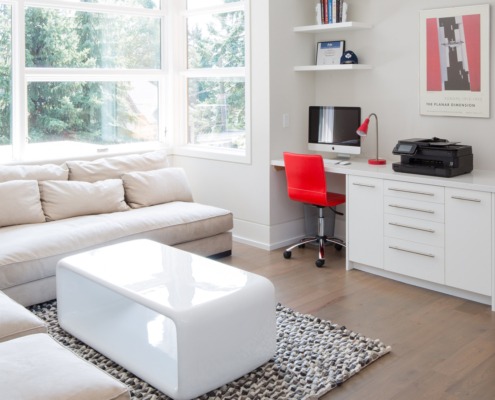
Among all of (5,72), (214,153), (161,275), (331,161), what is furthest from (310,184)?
(5,72)

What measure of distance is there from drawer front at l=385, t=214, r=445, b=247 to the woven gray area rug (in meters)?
1.00

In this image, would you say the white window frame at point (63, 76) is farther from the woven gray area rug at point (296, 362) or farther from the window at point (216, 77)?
the woven gray area rug at point (296, 362)

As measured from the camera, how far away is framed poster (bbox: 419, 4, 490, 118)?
14.4 ft

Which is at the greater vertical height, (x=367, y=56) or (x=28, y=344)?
(x=367, y=56)

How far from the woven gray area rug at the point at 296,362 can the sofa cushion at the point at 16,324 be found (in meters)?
0.52

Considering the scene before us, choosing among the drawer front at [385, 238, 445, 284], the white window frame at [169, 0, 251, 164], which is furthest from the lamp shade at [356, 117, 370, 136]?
the white window frame at [169, 0, 251, 164]

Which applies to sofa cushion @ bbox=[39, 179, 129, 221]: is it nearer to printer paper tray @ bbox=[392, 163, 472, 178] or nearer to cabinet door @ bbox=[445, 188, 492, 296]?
printer paper tray @ bbox=[392, 163, 472, 178]

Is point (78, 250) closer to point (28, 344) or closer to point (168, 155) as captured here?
point (28, 344)

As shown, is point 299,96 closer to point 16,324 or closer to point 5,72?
point 5,72

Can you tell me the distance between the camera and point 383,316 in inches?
152

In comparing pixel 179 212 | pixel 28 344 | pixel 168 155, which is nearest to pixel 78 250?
pixel 179 212

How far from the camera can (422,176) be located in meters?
4.25

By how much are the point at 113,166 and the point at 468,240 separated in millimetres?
2789

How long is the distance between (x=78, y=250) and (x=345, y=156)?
92.2 inches
